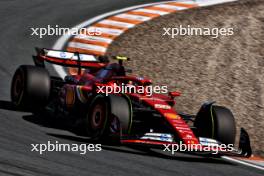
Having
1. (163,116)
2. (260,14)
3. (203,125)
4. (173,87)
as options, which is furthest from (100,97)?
(260,14)

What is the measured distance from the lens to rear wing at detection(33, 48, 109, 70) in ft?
43.7

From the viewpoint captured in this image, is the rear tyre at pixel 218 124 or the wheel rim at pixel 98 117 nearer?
the wheel rim at pixel 98 117

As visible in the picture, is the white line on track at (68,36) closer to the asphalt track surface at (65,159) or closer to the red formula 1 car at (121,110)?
the asphalt track surface at (65,159)

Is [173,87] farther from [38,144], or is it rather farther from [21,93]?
[38,144]

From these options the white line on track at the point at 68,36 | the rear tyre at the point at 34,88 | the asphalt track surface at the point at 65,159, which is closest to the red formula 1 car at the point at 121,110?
the rear tyre at the point at 34,88

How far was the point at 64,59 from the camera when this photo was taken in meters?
13.4

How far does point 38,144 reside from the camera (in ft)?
32.2

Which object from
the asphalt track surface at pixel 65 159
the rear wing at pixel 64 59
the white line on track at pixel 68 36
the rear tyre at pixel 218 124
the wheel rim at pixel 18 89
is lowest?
the asphalt track surface at pixel 65 159

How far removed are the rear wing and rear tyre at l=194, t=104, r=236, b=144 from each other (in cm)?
286

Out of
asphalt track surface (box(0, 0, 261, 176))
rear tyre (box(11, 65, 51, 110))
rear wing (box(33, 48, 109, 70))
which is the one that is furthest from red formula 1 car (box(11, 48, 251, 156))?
rear wing (box(33, 48, 109, 70))

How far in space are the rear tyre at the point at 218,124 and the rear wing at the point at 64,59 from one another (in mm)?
2859

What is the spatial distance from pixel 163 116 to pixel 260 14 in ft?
31.1

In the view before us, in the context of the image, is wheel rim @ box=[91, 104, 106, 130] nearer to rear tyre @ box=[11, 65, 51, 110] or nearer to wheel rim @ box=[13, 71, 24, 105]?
rear tyre @ box=[11, 65, 51, 110]

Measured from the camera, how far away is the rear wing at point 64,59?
1330cm
